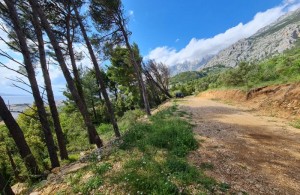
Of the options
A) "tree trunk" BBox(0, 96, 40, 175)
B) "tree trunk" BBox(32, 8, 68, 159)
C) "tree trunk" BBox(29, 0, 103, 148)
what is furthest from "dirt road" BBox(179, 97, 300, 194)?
"tree trunk" BBox(32, 8, 68, 159)

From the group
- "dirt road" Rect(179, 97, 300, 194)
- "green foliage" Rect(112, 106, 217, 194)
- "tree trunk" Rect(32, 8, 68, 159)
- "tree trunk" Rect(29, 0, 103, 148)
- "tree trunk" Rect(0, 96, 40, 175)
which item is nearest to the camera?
"green foliage" Rect(112, 106, 217, 194)

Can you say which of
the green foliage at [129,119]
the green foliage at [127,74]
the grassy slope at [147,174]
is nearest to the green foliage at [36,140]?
the green foliage at [129,119]

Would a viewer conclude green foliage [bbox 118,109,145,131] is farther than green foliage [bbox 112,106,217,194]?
Yes

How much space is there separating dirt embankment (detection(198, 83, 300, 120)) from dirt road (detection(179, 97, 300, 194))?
2394 millimetres

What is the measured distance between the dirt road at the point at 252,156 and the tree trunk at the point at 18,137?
5.19m

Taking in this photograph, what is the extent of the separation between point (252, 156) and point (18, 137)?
716cm

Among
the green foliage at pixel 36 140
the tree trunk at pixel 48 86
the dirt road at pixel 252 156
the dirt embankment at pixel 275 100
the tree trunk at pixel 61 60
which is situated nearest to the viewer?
the dirt road at pixel 252 156

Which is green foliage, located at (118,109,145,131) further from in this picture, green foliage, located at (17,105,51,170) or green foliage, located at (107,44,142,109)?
green foliage, located at (107,44,142,109)

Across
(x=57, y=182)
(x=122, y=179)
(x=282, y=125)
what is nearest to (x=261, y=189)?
(x=122, y=179)

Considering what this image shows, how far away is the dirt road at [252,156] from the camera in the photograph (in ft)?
18.1

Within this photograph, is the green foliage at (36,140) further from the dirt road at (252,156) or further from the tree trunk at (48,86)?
the dirt road at (252,156)

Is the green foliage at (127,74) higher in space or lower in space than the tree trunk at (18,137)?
higher

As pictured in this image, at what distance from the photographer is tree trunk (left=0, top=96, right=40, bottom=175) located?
24.2 feet

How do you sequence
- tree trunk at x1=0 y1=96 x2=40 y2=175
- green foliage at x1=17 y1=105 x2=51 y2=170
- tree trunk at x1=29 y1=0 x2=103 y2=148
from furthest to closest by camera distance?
1. green foliage at x1=17 y1=105 x2=51 y2=170
2. tree trunk at x1=29 y1=0 x2=103 y2=148
3. tree trunk at x1=0 y1=96 x2=40 y2=175
